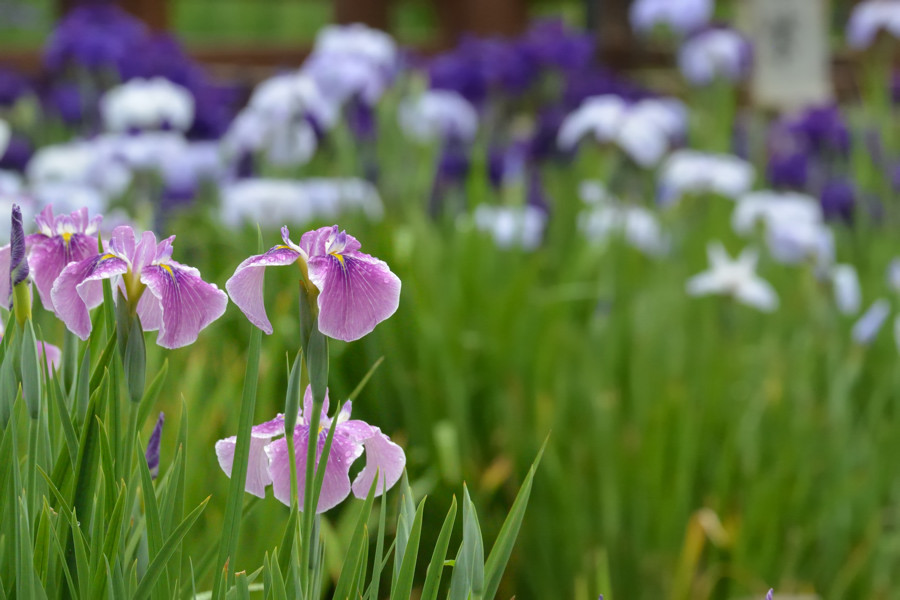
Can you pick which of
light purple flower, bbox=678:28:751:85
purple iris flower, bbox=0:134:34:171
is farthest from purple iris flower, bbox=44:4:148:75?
light purple flower, bbox=678:28:751:85

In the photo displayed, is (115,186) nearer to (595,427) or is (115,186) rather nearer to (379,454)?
(595,427)

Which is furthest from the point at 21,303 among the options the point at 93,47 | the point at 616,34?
the point at 616,34

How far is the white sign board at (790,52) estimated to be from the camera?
157 inches

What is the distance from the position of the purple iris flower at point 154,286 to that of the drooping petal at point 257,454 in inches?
2.8

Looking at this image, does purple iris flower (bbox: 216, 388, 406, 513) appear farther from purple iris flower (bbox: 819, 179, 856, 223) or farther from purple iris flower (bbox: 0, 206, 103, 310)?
purple iris flower (bbox: 819, 179, 856, 223)

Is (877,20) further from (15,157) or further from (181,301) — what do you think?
(181,301)

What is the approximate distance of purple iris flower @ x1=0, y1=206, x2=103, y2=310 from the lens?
0.57m

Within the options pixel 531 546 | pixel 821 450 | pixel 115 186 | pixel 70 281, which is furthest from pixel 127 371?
pixel 115 186

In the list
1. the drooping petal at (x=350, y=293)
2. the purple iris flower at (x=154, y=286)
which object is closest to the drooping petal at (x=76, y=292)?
the purple iris flower at (x=154, y=286)

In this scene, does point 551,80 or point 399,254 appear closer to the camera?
point 399,254

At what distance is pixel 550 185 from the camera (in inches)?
122

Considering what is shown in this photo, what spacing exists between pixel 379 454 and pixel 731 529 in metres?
1.09

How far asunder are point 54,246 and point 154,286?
12 centimetres

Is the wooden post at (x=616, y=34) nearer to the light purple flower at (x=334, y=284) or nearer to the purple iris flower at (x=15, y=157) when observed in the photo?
the purple iris flower at (x=15, y=157)
